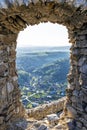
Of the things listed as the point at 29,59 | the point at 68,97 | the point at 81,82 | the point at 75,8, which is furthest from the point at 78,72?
the point at 29,59

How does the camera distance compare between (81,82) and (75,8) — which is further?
(81,82)

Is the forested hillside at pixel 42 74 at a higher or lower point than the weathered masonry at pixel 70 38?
lower

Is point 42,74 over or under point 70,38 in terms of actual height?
under

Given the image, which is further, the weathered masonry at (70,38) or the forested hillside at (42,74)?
the forested hillside at (42,74)

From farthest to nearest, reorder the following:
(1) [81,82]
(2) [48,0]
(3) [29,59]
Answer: (3) [29,59] → (1) [81,82] → (2) [48,0]

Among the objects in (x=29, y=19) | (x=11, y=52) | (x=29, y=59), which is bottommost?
(x=29, y=59)

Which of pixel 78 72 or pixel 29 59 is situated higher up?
pixel 78 72

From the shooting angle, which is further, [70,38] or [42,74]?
[42,74]

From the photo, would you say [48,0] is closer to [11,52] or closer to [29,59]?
[11,52]
